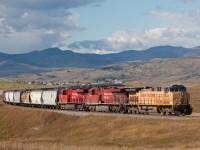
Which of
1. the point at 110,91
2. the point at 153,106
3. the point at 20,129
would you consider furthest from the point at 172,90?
the point at 20,129

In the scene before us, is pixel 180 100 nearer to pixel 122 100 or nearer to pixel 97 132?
pixel 97 132

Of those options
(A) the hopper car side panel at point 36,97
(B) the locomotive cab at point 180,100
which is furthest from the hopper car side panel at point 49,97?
(B) the locomotive cab at point 180,100

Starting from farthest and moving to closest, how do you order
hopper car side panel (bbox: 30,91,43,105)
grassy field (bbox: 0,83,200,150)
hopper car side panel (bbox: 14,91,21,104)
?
1. hopper car side panel (bbox: 14,91,21,104)
2. hopper car side panel (bbox: 30,91,43,105)
3. grassy field (bbox: 0,83,200,150)

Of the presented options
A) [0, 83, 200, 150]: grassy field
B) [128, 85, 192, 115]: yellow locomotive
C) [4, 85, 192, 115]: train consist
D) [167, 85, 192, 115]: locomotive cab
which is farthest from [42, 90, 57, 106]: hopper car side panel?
[167, 85, 192, 115]: locomotive cab

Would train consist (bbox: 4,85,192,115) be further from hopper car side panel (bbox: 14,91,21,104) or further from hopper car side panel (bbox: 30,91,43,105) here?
hopper car side panel (bbox: 14,91,21,104)

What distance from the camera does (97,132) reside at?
62.8 m

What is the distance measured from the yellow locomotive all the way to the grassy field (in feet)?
17.6

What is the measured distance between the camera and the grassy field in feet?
144

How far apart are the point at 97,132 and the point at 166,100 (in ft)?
35.4

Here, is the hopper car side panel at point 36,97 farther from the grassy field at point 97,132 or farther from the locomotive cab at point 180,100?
the locomotive cab at point 180,100

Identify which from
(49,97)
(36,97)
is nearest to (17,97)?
(36,97)

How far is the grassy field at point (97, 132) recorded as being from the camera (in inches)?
1724

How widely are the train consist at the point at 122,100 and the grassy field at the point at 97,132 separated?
220 inches

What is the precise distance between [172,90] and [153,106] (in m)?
4.26
